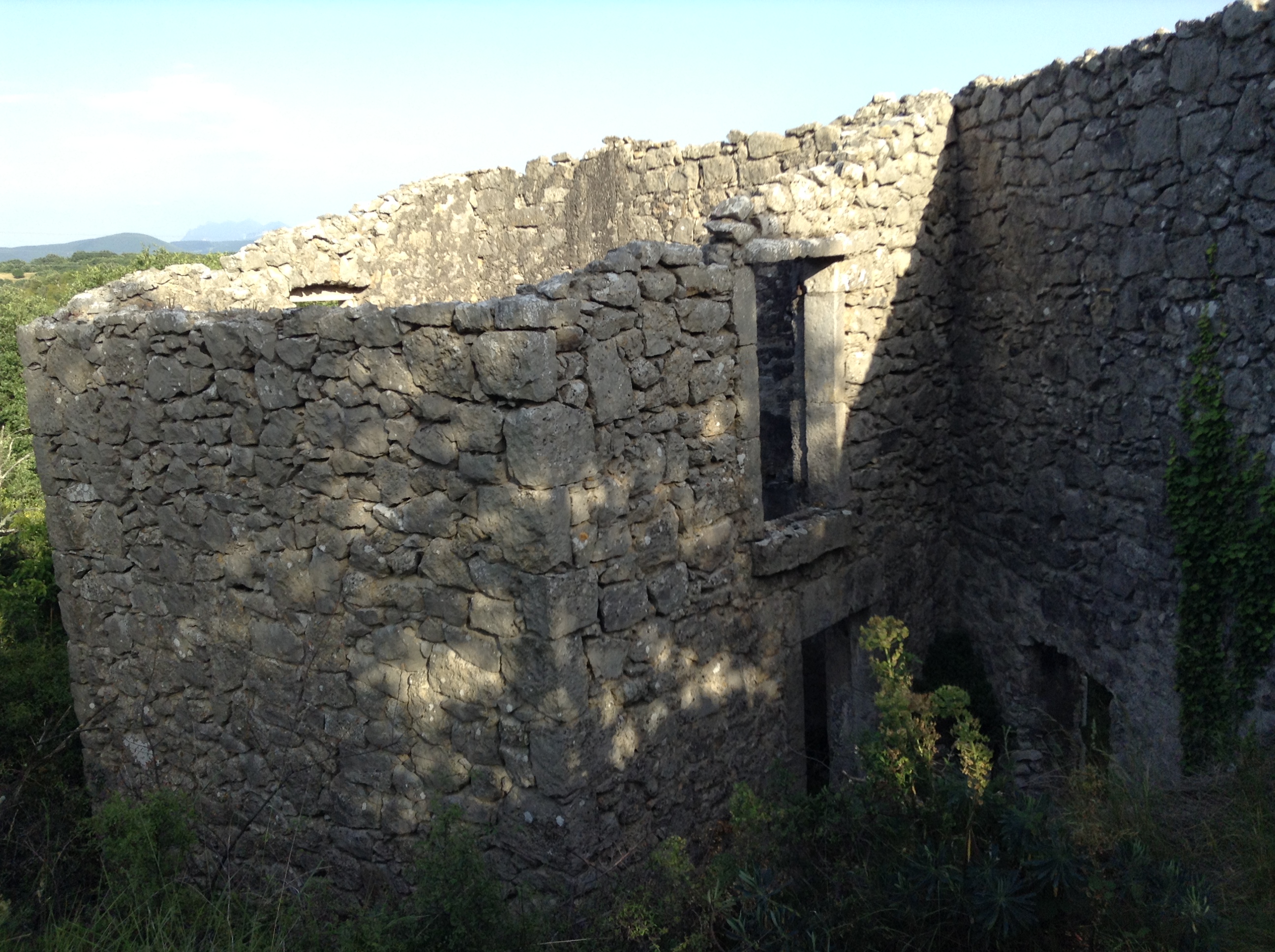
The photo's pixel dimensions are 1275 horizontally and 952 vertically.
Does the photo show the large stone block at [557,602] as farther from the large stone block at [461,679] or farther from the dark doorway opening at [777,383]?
the dark doorway opening at [777,383]

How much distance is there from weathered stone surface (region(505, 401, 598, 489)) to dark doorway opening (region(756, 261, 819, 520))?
3.78 m

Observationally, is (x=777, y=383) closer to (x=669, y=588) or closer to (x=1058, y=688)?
(x=1058, y=688)

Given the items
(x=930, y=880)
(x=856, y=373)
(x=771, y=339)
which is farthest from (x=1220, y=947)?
(x=771, y=339)

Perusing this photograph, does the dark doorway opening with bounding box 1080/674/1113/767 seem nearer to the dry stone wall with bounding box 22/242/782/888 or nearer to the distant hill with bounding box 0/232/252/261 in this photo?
the dry stone wall with bounding box 22/242/782/888

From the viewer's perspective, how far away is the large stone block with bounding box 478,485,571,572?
3953 mm

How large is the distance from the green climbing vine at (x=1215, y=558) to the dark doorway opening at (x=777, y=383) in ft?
9.66

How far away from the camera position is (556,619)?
4020 mm

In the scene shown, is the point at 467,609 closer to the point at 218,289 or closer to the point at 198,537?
the point at 198,537

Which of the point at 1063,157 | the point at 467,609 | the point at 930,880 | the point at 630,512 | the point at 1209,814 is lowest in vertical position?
the point at 1209,814

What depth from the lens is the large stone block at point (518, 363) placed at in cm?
386

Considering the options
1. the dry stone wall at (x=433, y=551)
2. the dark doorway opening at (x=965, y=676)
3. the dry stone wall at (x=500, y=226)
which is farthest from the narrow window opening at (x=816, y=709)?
the dry stone wall at (x=500, y=226)

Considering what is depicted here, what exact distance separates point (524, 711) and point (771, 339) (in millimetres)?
4654

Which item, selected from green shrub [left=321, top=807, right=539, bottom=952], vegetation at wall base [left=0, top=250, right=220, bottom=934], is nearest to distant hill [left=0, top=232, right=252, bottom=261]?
vegetation at wall base [left=0, top=250, right=220, bottom=934]

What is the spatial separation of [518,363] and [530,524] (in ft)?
2.14
